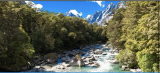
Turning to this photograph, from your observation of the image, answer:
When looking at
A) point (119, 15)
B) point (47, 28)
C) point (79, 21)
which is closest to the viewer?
Answer: point (119, 15)

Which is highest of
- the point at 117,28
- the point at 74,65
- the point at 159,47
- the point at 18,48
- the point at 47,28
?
the point at 47,28

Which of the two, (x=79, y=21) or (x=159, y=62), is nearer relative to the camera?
(x=159, y=62)

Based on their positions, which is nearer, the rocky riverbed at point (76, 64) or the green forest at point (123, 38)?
the green forest at point (123, 38)

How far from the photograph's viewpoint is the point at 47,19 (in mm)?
31625

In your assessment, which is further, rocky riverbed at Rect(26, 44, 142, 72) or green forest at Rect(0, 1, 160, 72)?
rocky riverbed at Rect(26, 44, 142, 72)

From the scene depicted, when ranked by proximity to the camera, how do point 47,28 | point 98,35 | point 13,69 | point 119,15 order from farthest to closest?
point 98,35, point 47,28, point 119,15, point 13,69

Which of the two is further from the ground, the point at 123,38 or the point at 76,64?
the point at 123,38

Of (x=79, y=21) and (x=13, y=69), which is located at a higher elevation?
(x=79, y=21)

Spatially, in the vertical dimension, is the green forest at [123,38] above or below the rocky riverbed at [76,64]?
above

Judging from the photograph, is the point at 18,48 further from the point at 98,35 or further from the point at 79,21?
the point at 98,35

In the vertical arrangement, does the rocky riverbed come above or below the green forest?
below

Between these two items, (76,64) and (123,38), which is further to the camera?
(123,38)

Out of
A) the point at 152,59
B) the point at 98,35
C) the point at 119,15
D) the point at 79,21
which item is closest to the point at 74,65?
the point at 152,59

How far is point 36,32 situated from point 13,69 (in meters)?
11.5
